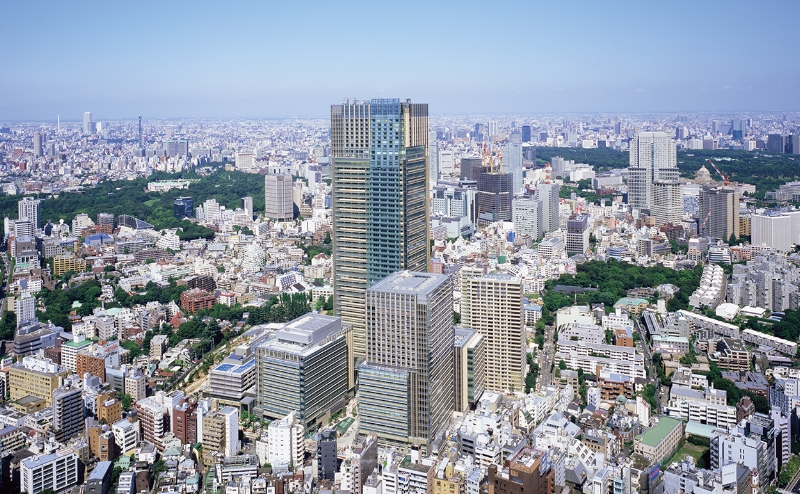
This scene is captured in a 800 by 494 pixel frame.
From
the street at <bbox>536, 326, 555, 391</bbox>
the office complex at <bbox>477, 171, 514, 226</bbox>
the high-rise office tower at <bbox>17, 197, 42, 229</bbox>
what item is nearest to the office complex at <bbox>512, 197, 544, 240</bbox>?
the office complex at <bbox>477, 171, 514, 226</bbox>

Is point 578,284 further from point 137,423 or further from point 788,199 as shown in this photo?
point 788,199

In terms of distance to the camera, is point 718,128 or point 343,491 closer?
point 343,491

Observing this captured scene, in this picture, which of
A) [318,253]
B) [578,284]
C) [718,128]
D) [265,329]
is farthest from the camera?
[718,128]

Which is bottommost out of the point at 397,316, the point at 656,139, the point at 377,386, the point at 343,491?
the point at 343,491

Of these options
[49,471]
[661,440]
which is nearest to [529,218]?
[661,440]

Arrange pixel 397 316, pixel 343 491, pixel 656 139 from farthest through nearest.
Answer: pixel 656 139 < pixel 397 316 < pixel 343 491

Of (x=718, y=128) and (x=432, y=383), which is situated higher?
(x=718, y=128)

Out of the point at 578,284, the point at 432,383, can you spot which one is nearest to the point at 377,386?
the point at 432,383

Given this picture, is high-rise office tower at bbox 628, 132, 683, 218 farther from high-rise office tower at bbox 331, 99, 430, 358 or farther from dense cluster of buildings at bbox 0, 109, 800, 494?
high-rise office tower at bbox 331, 99, 430, 358
